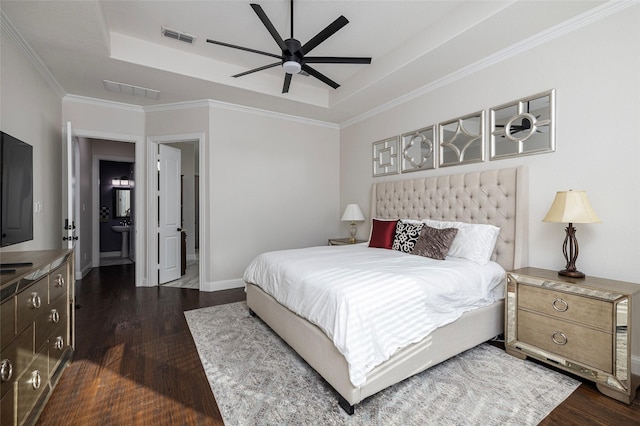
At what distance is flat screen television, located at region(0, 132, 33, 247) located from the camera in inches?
74.7

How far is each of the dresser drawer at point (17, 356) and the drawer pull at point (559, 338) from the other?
3.24 meters

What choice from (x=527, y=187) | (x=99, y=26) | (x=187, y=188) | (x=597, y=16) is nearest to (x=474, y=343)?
(x=527, y=187)

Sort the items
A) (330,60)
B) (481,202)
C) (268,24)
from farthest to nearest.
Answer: (481,202) → (330,60) → (268,24)

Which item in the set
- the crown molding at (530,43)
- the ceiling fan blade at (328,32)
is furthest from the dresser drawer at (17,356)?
the crown molding at (530,43)

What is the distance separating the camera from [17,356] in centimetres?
143

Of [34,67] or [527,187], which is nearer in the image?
[527,187]

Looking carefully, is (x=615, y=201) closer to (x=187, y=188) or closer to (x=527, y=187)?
(x=527, y=187)

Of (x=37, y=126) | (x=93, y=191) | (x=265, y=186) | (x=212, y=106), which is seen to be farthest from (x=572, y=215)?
(x=93, y=191)

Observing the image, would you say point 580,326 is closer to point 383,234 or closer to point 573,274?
point 573,274

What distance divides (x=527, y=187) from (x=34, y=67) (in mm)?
5036

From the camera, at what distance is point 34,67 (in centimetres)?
301

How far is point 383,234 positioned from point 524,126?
5.96 feet

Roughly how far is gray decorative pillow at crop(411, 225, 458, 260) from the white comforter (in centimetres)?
10

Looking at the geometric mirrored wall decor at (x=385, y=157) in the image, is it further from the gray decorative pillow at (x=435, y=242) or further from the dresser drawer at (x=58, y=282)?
the dresser drawer at (x=58, y=282)
